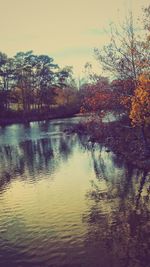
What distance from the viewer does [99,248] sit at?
61.0 ft

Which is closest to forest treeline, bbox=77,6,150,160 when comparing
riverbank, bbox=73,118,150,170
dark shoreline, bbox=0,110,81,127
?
riverbank, bbox=73,118,150,170

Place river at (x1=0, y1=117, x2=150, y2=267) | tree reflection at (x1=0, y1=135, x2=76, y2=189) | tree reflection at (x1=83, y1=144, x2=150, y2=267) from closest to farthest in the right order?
tree reflection at (x1=83, y1=144, x2=150, y2=267) → river at (x1=0, y1=117, x2=150, y2=267) → tree reflection at (x1=0, y1=135, x2=76, y2=189)

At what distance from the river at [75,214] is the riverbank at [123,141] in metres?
1.07

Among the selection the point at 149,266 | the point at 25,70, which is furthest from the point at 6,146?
the point at 25,70

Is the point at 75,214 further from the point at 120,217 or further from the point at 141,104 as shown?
the point at 141,104

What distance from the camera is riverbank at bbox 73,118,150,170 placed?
121 feet

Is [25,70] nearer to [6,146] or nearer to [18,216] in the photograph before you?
Result: [6,146]

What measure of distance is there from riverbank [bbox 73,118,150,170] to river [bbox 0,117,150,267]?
1.07 m

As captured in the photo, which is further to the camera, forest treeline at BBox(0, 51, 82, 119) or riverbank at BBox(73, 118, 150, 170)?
forest treeline at BBox(0, 51, 82, 119)

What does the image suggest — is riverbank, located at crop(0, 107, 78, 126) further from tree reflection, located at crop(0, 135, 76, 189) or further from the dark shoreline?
tree reflection, located at crop(0, 135, 76, 189)

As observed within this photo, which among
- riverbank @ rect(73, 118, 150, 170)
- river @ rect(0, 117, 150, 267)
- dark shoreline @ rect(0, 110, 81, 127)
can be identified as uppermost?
dark shoreline @ rect(0, 110, 81, 127)

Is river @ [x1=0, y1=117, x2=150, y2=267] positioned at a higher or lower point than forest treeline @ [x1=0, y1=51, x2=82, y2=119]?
lower

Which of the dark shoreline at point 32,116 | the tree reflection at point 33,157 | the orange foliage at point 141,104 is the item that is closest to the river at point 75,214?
the tree reflection at point 33,157

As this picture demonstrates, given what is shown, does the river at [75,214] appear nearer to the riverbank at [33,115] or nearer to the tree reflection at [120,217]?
the tree reflection at [120,217]
